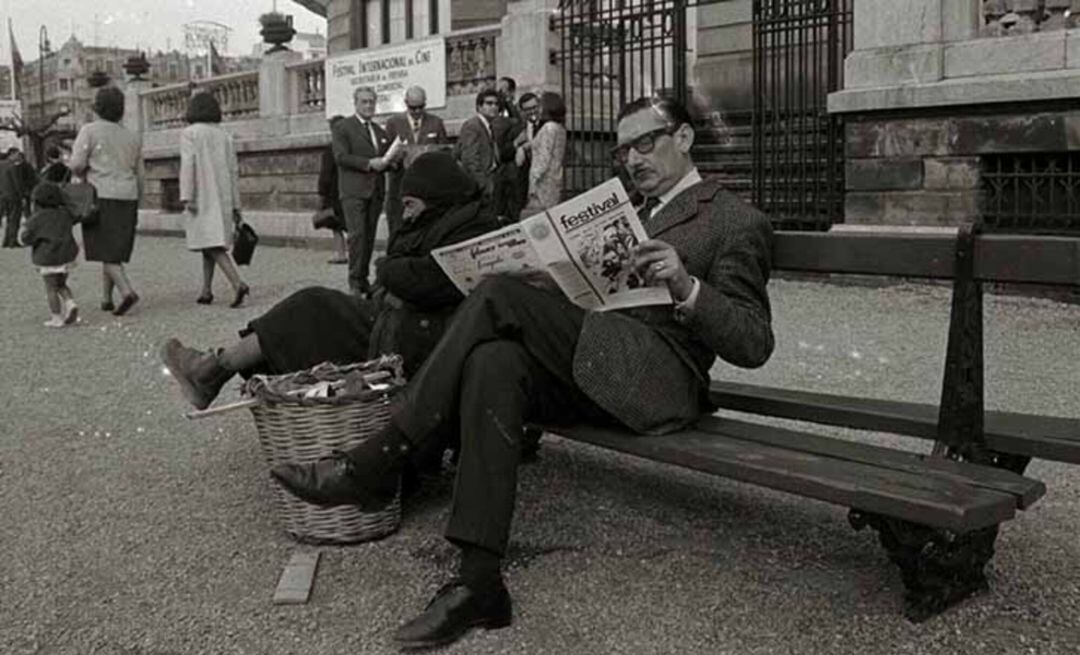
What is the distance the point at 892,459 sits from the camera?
3.20m

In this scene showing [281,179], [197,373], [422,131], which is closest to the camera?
[197,373]

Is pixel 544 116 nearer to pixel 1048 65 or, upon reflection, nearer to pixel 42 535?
pixel 1048 65

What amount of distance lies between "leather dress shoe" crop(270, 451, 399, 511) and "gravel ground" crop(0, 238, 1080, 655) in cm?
22

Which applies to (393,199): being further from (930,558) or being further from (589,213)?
(930,558)

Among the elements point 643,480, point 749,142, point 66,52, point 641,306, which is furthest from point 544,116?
point 66,52

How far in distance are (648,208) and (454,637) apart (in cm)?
158

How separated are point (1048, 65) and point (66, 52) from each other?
82.1 m

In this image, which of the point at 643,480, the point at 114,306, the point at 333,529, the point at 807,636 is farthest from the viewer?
the point at 114,306

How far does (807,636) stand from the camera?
3123mm

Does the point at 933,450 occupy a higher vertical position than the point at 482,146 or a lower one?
lower

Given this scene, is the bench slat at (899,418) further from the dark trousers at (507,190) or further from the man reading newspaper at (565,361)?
the dark trousers at (507,190)

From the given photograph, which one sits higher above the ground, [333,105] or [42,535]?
[333,105]

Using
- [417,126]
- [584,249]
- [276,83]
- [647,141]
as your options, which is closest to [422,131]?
[417,126]

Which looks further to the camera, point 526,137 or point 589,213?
point 526,137
